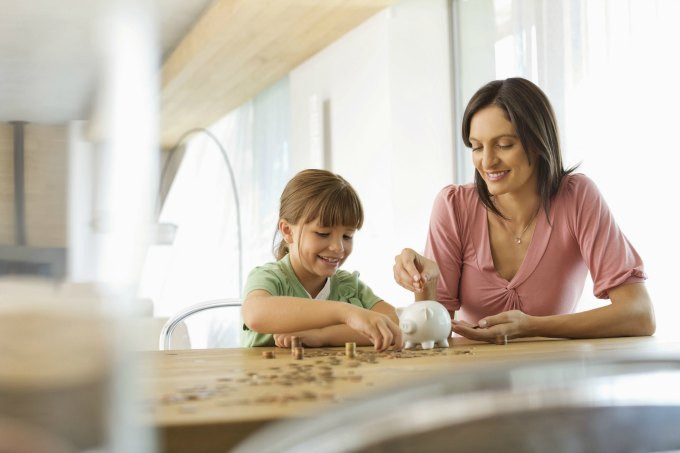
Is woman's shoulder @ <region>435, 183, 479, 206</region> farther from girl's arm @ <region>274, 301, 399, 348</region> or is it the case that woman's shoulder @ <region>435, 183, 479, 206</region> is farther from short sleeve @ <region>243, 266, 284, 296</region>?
girl's arm @ <region>274, 301, 399, 348</region>

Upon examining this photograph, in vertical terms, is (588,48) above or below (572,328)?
above

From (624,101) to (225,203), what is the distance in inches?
204

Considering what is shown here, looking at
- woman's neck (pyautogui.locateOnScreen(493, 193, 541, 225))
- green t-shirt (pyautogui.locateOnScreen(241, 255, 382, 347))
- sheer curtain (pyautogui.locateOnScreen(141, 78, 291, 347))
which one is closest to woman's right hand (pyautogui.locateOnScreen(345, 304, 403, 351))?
green t-shirt (pyautogui.locateOnScreen(241, 255, 382, 347))

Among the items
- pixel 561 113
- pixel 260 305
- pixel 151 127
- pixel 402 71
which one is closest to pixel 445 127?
pixel 402 71

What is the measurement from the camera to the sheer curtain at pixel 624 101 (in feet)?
9.64

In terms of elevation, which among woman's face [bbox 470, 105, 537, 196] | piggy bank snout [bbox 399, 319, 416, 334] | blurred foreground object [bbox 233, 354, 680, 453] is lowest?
piggy bank snout [bbox 399, 319, 416, 334]

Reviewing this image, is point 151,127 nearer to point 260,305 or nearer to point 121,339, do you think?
point 121,339

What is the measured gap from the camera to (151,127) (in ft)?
1.07

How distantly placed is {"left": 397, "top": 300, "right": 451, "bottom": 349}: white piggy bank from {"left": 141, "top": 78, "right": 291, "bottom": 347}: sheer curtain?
166 inches

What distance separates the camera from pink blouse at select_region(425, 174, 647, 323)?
6.66 feet

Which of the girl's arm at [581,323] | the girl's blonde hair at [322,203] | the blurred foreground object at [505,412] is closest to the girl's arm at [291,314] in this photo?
the girl's arm at [581,323]

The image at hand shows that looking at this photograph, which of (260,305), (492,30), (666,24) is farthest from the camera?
(492,30)

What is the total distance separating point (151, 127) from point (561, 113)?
3.42 m

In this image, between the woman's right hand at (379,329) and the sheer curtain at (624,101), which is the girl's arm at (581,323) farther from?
the sheer curtain at (624,101)
